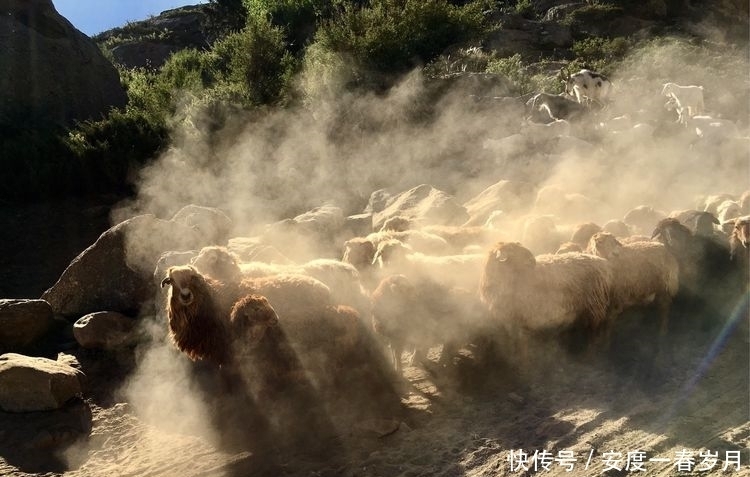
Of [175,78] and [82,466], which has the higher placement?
[175,78]

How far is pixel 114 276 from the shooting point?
7305 millimetres

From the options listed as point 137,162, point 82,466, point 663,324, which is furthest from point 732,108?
point 82,466

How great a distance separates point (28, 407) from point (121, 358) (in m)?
A: 1.19

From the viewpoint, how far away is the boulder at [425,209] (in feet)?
30.8

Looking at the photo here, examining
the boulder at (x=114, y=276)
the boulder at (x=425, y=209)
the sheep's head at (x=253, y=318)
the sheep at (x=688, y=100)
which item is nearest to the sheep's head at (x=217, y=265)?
the sheep's head at (x=253, y=318)

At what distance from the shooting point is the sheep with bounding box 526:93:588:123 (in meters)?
13.2

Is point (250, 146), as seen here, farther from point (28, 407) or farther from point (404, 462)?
point (404, 462)

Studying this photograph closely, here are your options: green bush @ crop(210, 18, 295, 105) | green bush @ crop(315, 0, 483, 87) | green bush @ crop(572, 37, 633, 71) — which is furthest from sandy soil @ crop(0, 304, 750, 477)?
green bush @ crop(572, 37, 633, 71)

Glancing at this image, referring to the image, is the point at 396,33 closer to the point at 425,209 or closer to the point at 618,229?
the point at 425,209

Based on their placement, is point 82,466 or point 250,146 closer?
point 82,466

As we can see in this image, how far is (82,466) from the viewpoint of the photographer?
15.8ft

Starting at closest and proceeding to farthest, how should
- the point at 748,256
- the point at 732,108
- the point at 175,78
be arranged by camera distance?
the point at 748,256 < the point at 732,108 < the point at 175,78

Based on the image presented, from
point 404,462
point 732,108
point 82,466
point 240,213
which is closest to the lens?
point 404,462

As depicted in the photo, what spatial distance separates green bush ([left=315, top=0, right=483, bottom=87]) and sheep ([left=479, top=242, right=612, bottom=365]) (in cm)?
1039
